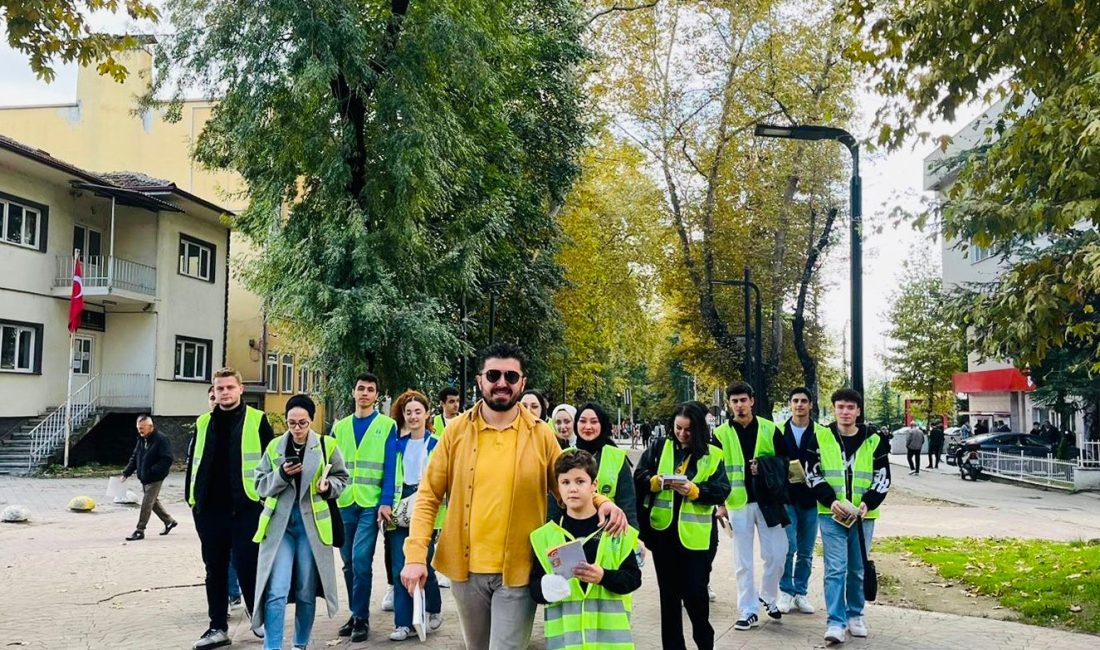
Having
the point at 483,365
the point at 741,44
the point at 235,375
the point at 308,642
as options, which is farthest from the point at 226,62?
the point at 741,44

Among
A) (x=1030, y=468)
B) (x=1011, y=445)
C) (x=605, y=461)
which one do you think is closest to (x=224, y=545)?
(x=605, y=461)

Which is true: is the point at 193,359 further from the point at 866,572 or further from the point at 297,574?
the point at 866,572

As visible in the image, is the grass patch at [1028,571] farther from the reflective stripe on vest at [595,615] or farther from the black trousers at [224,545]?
the black trousers at [224,545]

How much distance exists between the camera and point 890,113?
10.3 m

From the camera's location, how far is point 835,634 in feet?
25.7

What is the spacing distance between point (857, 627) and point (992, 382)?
4418cm

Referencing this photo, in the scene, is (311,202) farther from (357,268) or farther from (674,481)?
(674,481)

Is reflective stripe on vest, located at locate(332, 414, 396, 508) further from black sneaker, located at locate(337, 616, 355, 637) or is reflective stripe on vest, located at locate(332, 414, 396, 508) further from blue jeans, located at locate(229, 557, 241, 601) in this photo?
blue jeans, located at locate(229, 557, 241, 601)

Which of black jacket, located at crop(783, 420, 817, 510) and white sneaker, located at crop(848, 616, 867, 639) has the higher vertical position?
black jacket, located at crop(783, 420, 817, 510)

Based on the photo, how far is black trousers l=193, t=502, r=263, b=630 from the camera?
7.70 m

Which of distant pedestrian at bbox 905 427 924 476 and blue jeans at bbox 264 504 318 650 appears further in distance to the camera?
distant pedestrian at bbox 905 427 924 476

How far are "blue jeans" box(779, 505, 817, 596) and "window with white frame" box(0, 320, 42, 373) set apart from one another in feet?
75.9

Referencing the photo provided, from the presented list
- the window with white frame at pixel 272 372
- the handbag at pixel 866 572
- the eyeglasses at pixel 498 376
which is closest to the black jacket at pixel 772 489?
the handbag at pixel 866 572

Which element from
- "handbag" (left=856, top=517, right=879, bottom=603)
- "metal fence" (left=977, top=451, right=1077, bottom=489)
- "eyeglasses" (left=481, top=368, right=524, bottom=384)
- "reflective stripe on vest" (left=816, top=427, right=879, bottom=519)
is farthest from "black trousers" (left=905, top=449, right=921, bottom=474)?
"eyeglasses" (left=481, top=368, right=524, bottom=384)
